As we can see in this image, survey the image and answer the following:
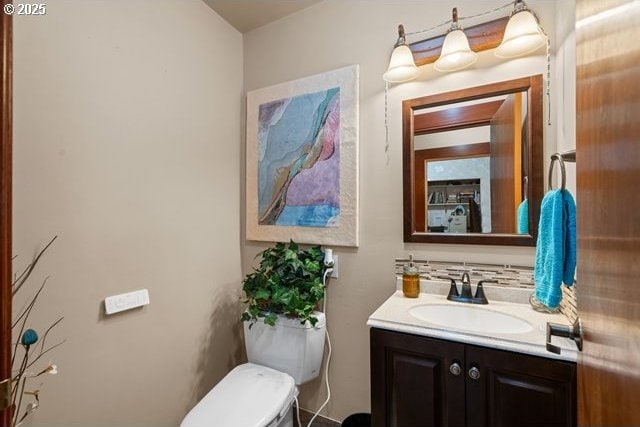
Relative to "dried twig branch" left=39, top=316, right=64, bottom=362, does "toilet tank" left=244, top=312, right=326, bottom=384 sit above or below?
below

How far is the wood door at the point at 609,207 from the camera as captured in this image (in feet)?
1.36

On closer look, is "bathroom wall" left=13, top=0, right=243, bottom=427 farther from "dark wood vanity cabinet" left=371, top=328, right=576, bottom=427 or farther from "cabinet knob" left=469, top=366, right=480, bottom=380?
"cabinet knob" left=469, top=366, right=480, bottom=380

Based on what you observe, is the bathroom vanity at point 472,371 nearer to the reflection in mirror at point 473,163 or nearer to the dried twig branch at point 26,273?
the reflection in mirror at point 473,163

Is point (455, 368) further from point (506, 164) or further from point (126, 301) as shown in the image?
point (126, 301)

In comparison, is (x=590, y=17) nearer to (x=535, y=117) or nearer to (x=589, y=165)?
(x=589, y=165)

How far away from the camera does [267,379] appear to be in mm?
1387

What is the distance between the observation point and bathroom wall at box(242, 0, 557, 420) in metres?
1.47

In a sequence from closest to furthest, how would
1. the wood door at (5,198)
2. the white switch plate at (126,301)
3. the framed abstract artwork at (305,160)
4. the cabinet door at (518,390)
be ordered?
the wood door at (5,198) → the cabinet door at (518,390) → the white switch plate at (126,301) → the framed abstract artwork at (305,160)

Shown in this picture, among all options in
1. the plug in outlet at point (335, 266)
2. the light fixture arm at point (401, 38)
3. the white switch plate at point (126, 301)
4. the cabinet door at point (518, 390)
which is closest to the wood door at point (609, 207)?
the cabinet door at point (518, 390)

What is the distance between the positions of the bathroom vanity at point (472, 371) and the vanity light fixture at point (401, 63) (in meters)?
1.09

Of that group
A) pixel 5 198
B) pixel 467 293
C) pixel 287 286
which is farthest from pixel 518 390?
pixel 5 198

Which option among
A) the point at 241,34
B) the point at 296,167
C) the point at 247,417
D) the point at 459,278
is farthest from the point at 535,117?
the point at 241,34

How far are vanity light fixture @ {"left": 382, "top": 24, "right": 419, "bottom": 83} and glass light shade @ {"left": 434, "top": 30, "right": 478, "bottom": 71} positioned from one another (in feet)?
0.43

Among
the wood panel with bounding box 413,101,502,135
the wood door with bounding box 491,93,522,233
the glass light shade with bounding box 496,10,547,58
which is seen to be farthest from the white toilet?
the glass light shade with bounding box 496,10,547,58
